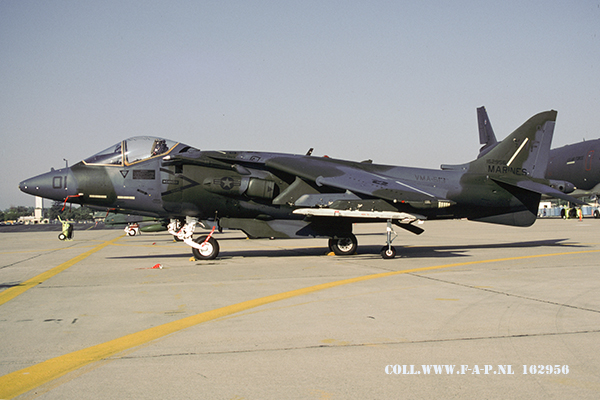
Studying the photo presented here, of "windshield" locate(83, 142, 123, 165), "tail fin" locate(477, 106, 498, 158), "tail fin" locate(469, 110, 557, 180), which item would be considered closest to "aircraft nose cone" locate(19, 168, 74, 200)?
"windshield" locate(83, 142, 123, 165)

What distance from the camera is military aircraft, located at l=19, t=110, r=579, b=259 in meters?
13.0

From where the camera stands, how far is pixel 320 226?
548 inches

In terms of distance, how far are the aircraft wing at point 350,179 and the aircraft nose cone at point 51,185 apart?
5.64 metres

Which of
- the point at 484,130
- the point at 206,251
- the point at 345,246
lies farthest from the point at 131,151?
the point at 484,130

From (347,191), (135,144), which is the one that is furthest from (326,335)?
(135,144)

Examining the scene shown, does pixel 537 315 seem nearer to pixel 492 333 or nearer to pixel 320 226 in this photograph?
pixel 492 333

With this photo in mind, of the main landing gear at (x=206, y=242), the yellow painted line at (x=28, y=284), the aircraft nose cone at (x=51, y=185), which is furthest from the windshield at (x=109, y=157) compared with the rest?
the yellow painted line at (x=28, y=284)

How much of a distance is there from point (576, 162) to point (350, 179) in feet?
117

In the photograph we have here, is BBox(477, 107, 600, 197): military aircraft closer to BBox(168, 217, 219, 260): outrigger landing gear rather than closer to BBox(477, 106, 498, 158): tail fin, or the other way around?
BBox(477, 106, 498, 158): tail fin

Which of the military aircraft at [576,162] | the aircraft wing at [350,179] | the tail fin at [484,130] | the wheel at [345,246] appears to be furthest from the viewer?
the tail fin at [484,130]

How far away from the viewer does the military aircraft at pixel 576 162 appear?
39406 millimetres

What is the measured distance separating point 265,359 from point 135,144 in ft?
35.0

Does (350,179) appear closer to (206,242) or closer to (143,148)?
(206,242)

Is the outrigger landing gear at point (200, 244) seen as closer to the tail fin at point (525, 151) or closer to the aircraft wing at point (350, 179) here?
the aircraft wing at point (350, 179)
